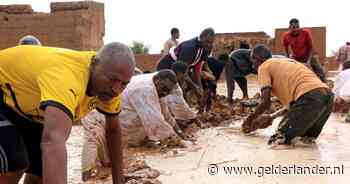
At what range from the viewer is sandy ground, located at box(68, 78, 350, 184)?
4328 mm

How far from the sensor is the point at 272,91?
6.11m

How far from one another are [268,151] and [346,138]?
1.20 metres

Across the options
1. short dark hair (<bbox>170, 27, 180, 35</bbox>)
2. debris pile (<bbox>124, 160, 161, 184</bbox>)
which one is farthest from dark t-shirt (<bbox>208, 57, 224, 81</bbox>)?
debris pile (<bbox>124, 160, 161, 184</bbox>)

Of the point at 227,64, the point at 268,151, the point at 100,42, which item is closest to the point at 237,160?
the point at 268,151

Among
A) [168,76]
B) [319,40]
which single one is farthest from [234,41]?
[168,76]

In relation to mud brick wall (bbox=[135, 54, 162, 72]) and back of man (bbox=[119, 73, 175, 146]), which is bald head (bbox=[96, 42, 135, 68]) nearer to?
back of man (bbox=[119, 73, 175, 146])

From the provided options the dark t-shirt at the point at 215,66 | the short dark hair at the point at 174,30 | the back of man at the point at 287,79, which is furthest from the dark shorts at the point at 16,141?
the short dark hair at the point at 174,30

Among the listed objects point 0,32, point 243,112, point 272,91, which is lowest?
point 243,112

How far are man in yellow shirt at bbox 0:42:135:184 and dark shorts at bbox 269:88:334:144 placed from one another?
312cm

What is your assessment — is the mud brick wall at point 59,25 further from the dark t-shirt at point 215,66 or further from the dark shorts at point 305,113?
the dark shorts at point 305,113

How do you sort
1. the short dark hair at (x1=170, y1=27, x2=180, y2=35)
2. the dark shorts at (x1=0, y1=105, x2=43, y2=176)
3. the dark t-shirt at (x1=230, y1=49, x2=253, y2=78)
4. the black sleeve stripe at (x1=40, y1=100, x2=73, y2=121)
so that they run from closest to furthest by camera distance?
the black sleeve stripe at (x1=40, y1=100, x2=73, y2=121), the dark shorts at (x1=0, y1=105, x2=43, y2=176), the dark t-shirt at (x1=230, y1=49, x2=253, y2=78), the short dark hair at (x1=170, y1=27, x2=180, y2=35)

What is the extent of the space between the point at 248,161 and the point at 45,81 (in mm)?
2996

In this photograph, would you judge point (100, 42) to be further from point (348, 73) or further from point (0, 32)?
point (348, 73)

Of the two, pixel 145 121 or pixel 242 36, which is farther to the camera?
pixel 242 36
